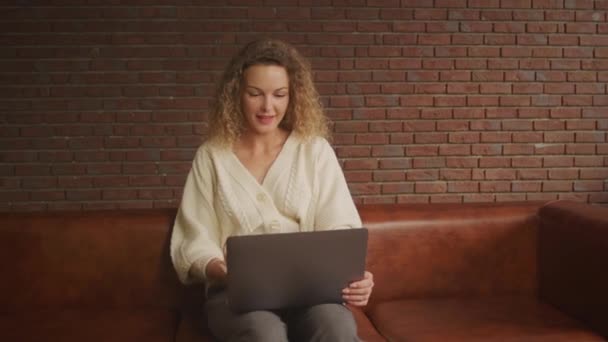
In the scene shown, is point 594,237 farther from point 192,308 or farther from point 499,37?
point 499,37

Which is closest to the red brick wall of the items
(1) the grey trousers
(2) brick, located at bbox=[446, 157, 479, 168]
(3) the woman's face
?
(2) brick, located at bbox=[446, 157, 479, 168]

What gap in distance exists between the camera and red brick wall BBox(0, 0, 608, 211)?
3.60 metres

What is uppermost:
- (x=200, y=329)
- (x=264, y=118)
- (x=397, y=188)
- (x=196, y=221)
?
(x=264, y=118)

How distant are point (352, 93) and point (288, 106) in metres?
1.65

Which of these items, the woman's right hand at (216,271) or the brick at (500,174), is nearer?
the woman's right hand at (216,271)

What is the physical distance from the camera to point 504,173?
3904 mm

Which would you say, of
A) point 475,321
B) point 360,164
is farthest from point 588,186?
point 475,321

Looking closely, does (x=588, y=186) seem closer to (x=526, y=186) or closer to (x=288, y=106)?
(x=526, y=186)

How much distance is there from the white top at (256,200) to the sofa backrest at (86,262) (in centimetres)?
16

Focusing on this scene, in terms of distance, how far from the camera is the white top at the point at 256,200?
6.57 feet

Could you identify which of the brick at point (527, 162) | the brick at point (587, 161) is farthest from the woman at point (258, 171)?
the brick at point (587, 161)

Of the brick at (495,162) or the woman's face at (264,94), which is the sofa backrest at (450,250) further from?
the brick at (495,162)

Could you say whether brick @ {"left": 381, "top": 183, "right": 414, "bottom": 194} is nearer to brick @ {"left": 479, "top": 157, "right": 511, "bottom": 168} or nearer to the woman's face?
brick @ {"left": 479, "top": 157, "right": 511, "bottom": 168}

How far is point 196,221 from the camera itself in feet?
6.60
